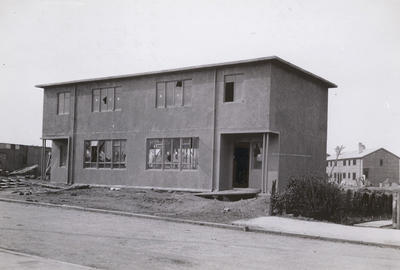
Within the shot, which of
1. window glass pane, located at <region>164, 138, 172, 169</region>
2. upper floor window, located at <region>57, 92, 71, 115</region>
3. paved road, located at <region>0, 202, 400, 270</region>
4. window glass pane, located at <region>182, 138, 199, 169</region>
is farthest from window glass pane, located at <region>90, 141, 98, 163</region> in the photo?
paved road, located at <region>0, 202, 400, 270</region>

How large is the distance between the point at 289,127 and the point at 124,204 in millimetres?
8944

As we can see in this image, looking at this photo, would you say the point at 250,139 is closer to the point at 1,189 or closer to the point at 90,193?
the point at 90,193

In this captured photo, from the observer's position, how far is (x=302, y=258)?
9219 mm

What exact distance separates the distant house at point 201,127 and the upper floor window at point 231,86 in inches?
2.0

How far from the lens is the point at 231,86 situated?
2286 cm

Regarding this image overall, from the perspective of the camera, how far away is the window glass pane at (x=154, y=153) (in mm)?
25031

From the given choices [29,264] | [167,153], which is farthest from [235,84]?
[29,264]

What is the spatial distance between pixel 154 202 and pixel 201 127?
4.83 meters

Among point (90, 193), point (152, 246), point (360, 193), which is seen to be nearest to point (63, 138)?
point (90, 193)

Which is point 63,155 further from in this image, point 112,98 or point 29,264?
point 29,264

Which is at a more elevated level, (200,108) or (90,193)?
(200,108)

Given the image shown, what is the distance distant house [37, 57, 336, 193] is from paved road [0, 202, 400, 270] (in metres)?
8.54

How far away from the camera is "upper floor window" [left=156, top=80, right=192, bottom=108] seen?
24156 millimetres

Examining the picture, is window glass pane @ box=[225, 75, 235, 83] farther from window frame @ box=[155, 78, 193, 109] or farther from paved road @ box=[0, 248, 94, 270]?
paved road @ box=[0, 248, 94, 270]
